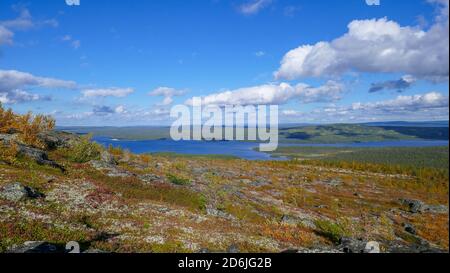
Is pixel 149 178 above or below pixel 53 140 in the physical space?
below

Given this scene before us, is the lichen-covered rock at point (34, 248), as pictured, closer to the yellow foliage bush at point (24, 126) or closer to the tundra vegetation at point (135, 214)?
the tundra vegetation at point (135, 214)

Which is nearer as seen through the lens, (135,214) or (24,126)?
(135,214)

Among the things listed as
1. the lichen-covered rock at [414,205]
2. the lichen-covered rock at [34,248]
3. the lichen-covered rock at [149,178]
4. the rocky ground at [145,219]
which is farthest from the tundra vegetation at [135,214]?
the lichen-covered rock at [414,205]

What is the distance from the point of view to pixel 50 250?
54.3ft

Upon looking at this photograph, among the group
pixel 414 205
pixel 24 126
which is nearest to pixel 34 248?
pixel 24 126

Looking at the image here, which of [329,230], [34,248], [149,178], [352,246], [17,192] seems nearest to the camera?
[34,248]

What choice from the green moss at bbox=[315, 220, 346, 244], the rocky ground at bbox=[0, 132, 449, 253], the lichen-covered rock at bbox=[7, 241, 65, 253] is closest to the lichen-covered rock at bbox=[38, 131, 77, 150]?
the rocky ground at bbox=[0, 132, 449, 253]

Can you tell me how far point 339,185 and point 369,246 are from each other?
84701 millimetres

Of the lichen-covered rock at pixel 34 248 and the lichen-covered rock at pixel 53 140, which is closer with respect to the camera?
the lichen-covered rock at pixel 34 248

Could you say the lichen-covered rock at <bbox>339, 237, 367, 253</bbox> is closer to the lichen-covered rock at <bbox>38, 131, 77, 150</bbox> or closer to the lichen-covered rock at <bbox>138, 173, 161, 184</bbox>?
the lichen-covered rock at <bbox>138, 173, 161, 184</bbox>

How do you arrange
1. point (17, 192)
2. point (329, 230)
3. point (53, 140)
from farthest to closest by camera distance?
point (53, 140) → point (329, 230) → point (17, 192)

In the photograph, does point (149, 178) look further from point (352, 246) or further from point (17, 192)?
point (352, 246)
